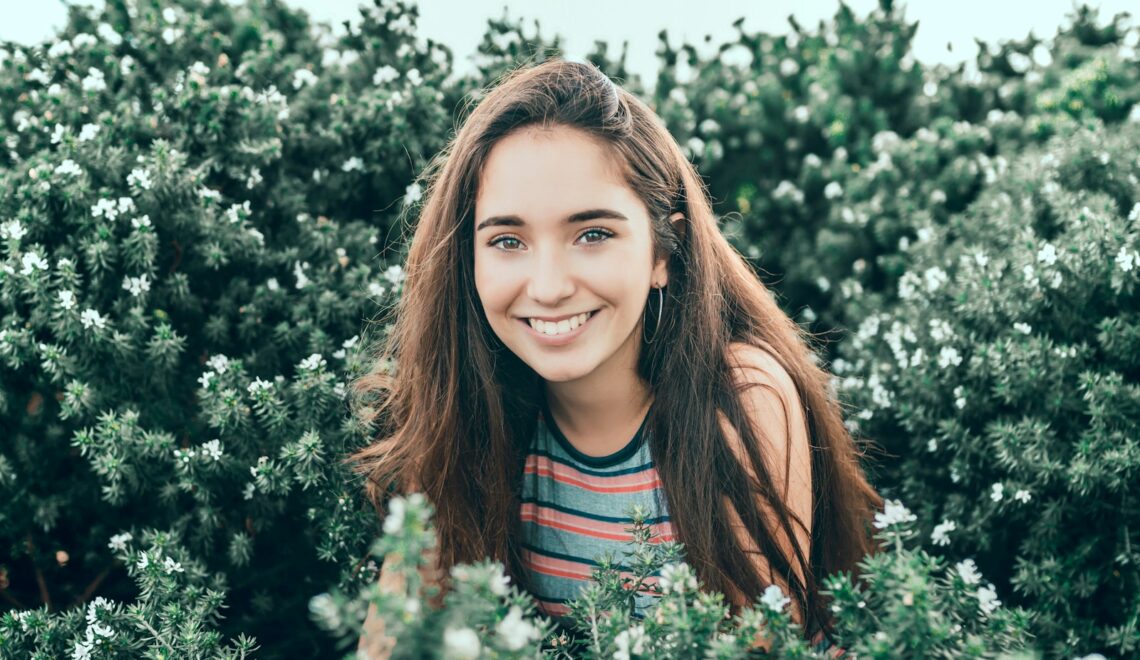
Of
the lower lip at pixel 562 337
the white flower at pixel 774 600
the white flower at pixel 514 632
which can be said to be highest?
the lower lip at pixel 562 337

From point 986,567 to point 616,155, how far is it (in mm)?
1683

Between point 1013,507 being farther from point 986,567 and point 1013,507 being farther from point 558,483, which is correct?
point 558,483

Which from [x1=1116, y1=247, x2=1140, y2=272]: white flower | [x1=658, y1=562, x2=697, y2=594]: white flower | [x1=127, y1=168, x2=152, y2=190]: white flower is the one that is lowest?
[x1=658, y1=562, x2=697, y2=594]: white flower

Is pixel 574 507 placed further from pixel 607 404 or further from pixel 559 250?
pixel 559 250

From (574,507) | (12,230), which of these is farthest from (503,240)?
(12,230)

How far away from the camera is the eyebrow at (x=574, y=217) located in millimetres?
2020

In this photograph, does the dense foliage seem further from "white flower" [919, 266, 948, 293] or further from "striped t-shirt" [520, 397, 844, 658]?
"striped t-shirt" [520, 397, 844, 658]

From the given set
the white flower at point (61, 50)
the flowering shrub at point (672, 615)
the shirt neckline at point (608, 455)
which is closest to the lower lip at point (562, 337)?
the shirt neckline at point (608, 455)

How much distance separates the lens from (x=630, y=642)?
4.85 ft

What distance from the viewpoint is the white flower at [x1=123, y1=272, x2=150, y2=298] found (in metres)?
2.40

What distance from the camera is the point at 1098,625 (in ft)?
7.70

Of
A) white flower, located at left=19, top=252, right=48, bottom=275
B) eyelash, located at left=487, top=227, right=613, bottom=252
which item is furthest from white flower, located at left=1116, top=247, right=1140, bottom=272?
white flower, located at left=19, top=252, right=48, bottom=275

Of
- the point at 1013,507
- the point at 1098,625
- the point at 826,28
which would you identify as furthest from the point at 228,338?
the point at 826,28

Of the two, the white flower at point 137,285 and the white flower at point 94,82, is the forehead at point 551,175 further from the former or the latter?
the white flower at point 94,82
